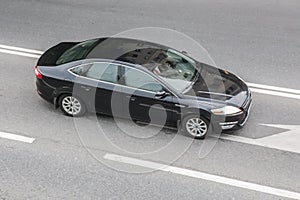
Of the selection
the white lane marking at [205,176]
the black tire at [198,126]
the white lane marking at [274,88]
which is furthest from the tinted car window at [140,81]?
the white lane marking at [274,88]

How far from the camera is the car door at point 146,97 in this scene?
816 centimetres

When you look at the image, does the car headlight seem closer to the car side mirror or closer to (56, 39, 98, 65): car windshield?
the car side mirror

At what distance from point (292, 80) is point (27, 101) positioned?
246 inches

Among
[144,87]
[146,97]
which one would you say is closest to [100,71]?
[144,87]

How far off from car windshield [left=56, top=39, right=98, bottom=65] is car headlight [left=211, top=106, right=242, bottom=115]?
2956 millimetres

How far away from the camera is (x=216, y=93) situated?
833cm

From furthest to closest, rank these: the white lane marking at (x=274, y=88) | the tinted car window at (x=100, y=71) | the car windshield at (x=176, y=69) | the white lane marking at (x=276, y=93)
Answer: the white lane marking at (x=274, y=88) → the white lane marking at (x=276, y=93) → the tinted car window at (x=100, y=71) → the car windshield at (x=176, y=69)

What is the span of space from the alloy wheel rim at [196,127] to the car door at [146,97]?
1.14ft

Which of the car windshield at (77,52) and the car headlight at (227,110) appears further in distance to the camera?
the car windshield at (77,52)

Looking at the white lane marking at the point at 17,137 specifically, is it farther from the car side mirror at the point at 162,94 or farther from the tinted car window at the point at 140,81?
Answer: the car side mirror at the point at 162,94

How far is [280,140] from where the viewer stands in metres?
8.23

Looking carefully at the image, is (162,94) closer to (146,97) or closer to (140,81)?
(146,97)

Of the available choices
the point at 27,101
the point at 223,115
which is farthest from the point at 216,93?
the point at 27,101

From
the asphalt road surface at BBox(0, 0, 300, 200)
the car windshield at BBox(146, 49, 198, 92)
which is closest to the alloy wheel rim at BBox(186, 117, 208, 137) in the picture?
the asphalt road surface at BBox(0, 0, 300, 200)
